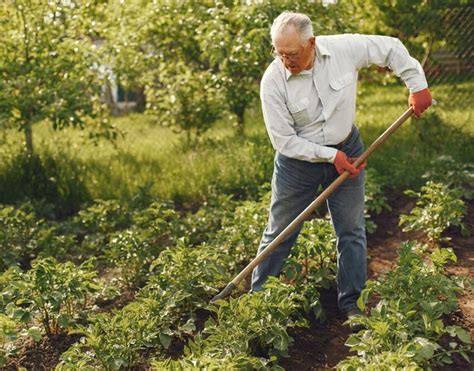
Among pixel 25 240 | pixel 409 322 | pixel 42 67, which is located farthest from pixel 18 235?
A: pixel 409 322

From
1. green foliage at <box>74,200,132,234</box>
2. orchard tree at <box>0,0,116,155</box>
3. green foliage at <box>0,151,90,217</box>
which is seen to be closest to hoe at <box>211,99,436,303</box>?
green foliage at <box>74,200,132,234</box>

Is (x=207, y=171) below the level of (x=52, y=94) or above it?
below

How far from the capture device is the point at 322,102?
13.5ft

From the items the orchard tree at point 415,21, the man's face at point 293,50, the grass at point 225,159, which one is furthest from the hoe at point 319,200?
the orchard tree at point 415,21

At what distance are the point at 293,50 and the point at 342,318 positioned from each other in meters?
1.63

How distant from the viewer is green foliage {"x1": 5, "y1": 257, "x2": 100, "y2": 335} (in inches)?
174

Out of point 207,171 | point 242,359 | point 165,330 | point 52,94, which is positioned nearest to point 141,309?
point 165,330

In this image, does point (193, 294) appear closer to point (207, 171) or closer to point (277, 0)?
point (207, 171)

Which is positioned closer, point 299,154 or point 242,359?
point 242,359

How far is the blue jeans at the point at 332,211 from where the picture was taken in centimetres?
432

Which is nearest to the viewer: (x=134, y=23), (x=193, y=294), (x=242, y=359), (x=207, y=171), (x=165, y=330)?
(x=242, y=359)

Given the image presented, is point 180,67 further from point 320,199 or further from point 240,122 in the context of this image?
point 320,199

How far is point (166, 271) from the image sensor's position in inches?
183

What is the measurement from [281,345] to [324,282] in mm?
906
